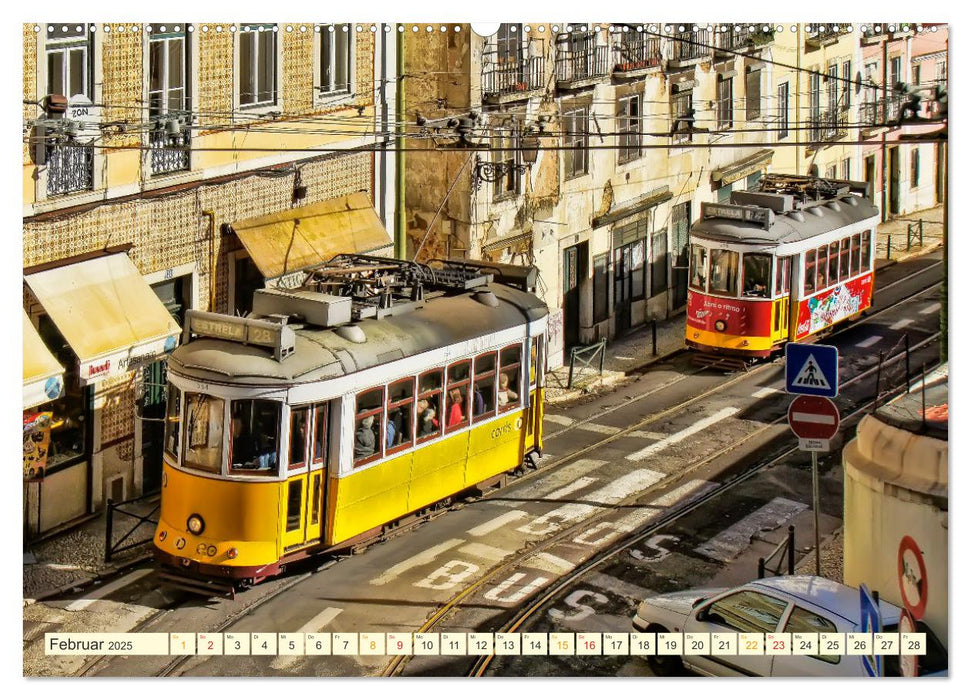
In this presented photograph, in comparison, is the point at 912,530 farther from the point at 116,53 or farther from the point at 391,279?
the point at 116,53

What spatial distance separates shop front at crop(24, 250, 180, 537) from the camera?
18.8m

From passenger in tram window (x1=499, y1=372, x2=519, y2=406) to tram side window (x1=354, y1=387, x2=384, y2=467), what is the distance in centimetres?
231

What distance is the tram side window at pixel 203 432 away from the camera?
18000mm

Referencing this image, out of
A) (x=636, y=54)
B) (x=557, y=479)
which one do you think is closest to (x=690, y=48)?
(x=636, y=54)

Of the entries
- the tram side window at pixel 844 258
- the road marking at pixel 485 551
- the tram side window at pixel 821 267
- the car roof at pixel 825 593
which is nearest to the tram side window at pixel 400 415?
the road marking at pixel 485 551

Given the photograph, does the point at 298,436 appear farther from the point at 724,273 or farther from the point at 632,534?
the point at 724,273

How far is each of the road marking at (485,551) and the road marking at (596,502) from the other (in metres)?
0.77

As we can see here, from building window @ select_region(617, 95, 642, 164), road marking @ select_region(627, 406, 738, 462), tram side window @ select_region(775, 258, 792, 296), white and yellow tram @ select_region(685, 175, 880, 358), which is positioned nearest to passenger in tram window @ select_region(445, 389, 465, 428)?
road marking @ select_region(627, 406, 738, 462)

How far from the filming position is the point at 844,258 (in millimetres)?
28578

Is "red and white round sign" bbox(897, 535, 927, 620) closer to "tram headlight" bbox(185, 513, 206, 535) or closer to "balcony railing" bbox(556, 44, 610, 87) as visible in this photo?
"tram headlight" bbox(185, 513, 206, 535)

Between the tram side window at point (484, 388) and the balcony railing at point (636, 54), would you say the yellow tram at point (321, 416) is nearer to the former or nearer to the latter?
the tram side window at point (484, 388)

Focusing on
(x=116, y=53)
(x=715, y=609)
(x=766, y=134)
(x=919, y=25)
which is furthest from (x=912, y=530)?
(x=766, y=134)

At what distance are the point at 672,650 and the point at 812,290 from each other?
13.1 metres

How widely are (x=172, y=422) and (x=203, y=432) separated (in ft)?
1.71
